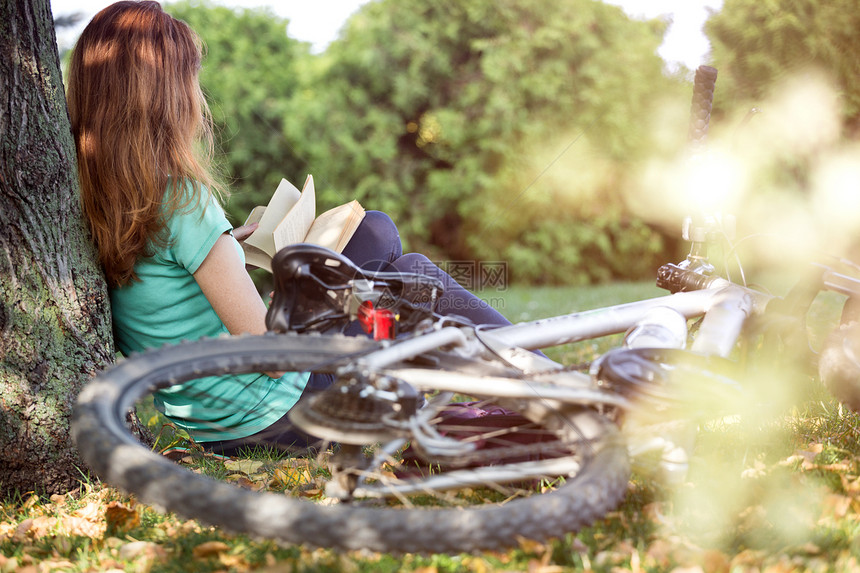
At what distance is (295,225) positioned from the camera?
6.97 ft

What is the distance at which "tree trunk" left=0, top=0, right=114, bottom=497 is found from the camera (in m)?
1.68

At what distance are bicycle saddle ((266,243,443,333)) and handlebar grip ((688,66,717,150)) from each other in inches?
36.5

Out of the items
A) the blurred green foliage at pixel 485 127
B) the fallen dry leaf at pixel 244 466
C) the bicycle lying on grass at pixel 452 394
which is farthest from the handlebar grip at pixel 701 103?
the blurred green foliage at pixel 485 127

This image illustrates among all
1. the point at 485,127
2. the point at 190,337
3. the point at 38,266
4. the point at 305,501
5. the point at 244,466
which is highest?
the point at 485,127

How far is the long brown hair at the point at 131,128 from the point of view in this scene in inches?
69.6

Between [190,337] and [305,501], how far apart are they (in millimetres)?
1047

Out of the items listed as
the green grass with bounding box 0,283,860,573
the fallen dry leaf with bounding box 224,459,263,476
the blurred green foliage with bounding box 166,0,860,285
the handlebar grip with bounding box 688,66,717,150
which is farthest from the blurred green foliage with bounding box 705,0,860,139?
the fallen dry leaf with bounding box 224,459,263,476

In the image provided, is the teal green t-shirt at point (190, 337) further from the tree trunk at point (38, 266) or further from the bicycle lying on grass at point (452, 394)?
the bicycle lying on grass at point (452, 394)

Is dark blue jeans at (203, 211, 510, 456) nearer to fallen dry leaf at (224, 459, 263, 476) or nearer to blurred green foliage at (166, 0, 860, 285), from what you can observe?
fallen dry leaf at (224, 459, 263, 476)

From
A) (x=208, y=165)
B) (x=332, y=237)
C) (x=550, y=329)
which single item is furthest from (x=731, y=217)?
(x=208, y=165)

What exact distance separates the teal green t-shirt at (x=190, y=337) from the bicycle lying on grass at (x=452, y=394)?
1.28 feet

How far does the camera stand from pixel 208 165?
2.01 meters

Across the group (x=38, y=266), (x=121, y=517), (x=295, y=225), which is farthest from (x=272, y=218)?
(x=121, y=517)

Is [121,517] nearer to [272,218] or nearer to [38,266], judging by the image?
[38,266]
